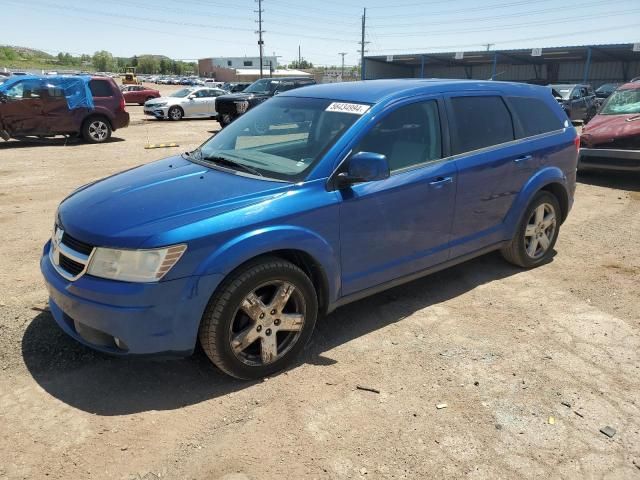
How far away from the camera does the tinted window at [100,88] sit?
47.0 ft

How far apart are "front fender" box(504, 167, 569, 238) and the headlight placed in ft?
10.1

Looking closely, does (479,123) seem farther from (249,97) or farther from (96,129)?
(249,97)

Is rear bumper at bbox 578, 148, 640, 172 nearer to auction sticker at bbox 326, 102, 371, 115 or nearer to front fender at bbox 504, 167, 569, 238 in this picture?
front fender at bbox 504, 167, 569, 238

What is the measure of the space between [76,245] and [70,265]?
13cm

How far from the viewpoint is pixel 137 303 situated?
274 centimetres

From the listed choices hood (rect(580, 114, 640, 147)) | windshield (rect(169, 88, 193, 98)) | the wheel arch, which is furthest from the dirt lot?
windshield (rect(169, 88, 193, 98))

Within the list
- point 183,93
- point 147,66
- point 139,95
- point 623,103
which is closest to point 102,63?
point 147,66

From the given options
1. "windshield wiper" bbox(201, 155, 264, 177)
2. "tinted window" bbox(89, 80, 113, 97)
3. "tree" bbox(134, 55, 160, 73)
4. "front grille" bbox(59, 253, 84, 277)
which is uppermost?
"tree" bbox(134, 55, 160, 73)

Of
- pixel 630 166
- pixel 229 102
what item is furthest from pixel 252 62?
pixel 630 166

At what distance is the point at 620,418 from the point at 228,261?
2.36m

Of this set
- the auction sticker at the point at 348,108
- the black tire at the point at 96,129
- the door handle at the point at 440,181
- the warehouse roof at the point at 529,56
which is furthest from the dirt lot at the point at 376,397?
the warehouse roof at the point at 529,56

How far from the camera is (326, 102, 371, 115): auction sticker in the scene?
3664mm

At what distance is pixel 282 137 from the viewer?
157 inches

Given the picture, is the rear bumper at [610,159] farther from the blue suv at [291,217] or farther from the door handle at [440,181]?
the door handle at [440,181]
